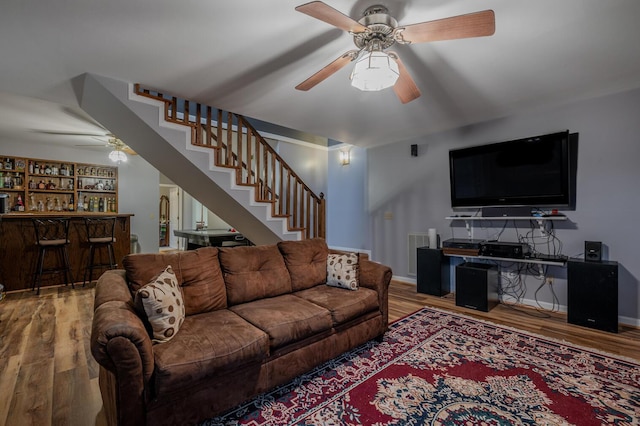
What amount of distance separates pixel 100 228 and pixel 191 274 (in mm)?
4120

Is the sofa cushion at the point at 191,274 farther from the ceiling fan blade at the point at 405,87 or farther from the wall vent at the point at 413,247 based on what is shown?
the wall vent at the point at 413,247

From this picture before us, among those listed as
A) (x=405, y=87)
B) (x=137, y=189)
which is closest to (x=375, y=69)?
(x=405, y=87)

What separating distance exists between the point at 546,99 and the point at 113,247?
694 cm

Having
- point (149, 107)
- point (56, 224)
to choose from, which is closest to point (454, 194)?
point (149, 107)

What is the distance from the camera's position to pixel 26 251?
4582mm

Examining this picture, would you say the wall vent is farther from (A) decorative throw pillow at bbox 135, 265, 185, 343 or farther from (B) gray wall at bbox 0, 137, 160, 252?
(B) gray wall at bbox 0, 137, 160, 252

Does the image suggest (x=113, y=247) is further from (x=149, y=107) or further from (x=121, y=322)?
(x=121, y=322)

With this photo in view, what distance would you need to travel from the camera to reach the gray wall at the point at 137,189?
19.1 feet

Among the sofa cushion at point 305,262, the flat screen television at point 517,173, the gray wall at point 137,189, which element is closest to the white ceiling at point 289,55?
the flat screen television at point 517,173

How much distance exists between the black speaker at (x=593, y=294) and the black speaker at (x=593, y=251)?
76mm

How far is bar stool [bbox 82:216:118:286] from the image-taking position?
4938mm

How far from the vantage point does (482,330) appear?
299 centimetres

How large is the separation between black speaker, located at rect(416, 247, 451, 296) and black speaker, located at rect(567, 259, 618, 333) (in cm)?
143

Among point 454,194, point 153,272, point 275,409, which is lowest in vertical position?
point 275,409
